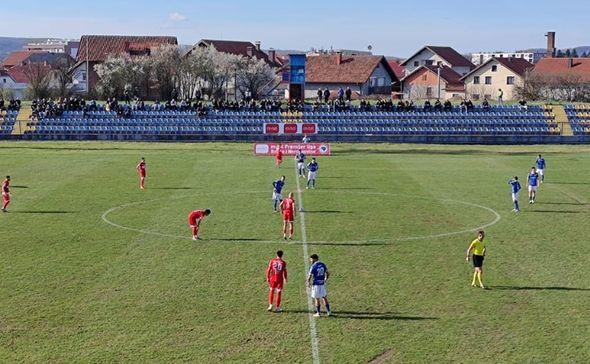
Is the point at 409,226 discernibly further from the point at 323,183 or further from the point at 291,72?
the point at 291,72

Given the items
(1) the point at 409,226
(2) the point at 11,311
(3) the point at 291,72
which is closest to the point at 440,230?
(1) the point at 409,226

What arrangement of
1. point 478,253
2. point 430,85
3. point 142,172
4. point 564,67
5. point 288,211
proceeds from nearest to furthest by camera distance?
point 478,253
point 288,211
point 142,172
point 564,67
point 430,85

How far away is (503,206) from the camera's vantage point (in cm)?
4031

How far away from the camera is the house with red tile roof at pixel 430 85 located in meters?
127

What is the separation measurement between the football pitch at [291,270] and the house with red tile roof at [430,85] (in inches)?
3014

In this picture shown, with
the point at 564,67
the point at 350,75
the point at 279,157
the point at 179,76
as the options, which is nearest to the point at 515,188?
the point at 279,157

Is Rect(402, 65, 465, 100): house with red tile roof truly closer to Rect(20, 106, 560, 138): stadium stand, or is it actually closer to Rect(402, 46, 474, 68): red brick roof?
Answer: Rect(402, 46, 474, 68): red brick roof

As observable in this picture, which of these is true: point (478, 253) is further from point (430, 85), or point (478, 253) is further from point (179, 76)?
point (430, 85)

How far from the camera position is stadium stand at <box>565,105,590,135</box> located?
78312 millimetres

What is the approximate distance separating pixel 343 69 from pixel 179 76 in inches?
995

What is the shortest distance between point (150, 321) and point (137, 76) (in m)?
92.3

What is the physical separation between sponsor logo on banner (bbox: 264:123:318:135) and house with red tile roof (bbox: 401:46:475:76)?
77.7 meters

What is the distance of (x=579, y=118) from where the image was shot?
80562mm

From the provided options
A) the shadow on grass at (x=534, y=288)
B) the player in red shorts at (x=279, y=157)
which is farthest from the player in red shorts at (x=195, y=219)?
the player in red shorts at (x=279, y=157)
